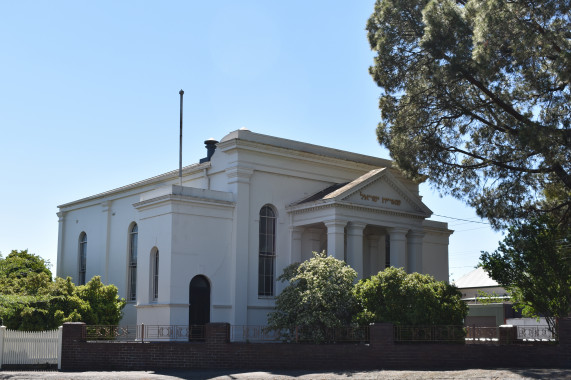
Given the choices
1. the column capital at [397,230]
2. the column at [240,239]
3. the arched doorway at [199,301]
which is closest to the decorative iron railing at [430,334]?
the column at [240,239]

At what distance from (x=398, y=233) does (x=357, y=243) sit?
298cm

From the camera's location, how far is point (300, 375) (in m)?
20.0

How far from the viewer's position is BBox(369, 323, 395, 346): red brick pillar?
21.3m

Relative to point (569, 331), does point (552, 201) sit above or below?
above

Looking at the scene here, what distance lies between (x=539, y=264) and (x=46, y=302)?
17970 mm

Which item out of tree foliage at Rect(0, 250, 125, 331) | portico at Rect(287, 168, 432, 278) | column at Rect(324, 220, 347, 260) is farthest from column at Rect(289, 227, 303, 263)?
tree foliage at Rect(0, 250, 125, 331)

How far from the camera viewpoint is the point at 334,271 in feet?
82.8

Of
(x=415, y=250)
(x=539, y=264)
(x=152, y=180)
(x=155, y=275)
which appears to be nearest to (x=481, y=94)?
(x=539, y=264)

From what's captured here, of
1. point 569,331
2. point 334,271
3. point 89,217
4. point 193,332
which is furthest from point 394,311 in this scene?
Answer: point 89,217

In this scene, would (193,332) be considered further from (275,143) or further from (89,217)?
(89,217)

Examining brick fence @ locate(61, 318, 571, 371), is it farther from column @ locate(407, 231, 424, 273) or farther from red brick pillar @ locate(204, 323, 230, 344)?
column @ locate(407, 231, 424, 273)

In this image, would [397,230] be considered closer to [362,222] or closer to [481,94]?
[362,222]

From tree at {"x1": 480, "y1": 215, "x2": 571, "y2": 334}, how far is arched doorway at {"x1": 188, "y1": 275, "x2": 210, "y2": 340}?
11278 mm

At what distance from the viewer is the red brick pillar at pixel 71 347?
23.1 meters
